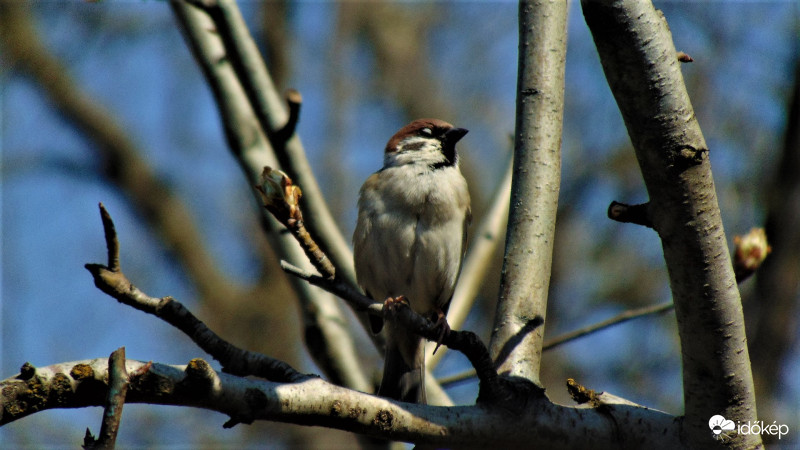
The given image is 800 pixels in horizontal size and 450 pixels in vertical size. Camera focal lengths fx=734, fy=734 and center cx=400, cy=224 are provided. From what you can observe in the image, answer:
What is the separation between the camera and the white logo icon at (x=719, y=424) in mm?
1999

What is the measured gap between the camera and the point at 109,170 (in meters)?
9.20

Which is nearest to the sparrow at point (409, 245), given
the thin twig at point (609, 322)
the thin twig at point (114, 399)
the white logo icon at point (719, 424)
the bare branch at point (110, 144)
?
the thin twig at point (609, 322)

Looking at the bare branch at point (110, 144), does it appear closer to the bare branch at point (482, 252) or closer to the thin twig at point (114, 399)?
the bare branch at point (482, 252)

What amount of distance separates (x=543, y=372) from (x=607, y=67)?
8193 mm

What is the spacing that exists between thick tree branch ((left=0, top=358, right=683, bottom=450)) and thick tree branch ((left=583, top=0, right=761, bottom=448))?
22cm

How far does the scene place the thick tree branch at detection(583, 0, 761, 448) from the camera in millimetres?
1669

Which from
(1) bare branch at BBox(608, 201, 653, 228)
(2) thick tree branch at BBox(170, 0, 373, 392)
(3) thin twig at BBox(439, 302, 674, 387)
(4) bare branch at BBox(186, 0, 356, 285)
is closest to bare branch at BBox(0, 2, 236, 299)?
(2) thick tree branch at BBox(170, 0, 373, 392)

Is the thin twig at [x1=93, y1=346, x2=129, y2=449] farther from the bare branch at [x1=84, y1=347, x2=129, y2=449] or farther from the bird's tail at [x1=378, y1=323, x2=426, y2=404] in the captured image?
the bird's tail at [x1=378, y1=323, x2=426, y2=404]

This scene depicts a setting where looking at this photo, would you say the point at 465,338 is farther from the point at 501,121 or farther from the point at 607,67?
the point at 501,121

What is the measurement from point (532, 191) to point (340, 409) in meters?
1.13

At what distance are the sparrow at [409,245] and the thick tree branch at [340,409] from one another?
67.3 inches

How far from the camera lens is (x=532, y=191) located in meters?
2.54

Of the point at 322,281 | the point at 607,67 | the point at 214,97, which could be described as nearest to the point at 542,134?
the point at 607,67

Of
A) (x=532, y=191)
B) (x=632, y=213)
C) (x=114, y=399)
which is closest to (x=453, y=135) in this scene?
(x=532, y=191)
